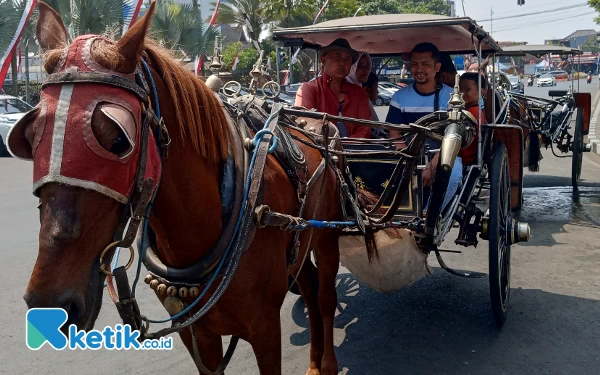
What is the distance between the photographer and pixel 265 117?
2803mm

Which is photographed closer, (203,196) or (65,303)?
(65,303)

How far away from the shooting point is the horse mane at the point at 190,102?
1.98m

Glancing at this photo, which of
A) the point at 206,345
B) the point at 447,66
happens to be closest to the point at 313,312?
the point at 206,345

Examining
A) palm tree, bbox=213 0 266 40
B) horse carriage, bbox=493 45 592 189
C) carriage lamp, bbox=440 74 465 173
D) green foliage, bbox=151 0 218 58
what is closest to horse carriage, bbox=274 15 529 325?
carriage lamp, bbox=440 74 465 173

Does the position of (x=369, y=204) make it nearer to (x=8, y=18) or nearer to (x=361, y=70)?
(x=361, y=70)

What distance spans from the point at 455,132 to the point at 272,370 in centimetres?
169

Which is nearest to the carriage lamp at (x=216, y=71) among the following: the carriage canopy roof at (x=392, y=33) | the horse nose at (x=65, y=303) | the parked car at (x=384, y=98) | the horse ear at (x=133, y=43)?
the carriage canopy roof at (x=392, y=33)

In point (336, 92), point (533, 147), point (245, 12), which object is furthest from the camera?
point (245, 12)

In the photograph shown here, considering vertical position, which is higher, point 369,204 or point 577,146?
point 369,204

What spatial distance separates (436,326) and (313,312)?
1.05m

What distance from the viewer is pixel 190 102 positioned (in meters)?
2.07

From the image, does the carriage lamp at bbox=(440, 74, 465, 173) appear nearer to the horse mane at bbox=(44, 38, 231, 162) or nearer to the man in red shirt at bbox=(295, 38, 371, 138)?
the man in red shirt at bbox=(295, 38, 371, 138)

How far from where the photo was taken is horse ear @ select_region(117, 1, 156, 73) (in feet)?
5.63

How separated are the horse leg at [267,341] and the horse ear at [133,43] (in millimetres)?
1184
